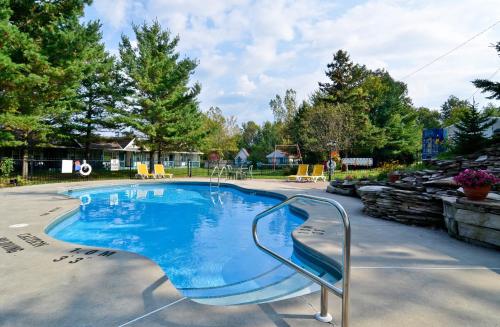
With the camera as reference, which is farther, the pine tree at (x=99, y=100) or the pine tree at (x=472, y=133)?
the pine tree at (x=99, y=100)

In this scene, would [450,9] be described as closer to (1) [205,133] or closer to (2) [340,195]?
(2) [340,195]

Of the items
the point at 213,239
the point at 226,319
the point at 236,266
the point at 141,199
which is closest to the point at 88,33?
the point at 141,199

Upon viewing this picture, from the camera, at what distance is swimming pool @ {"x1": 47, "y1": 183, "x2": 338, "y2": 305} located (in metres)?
3.67

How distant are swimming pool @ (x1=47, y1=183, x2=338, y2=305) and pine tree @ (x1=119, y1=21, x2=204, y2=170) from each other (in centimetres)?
913

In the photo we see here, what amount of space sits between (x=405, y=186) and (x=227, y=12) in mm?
9460

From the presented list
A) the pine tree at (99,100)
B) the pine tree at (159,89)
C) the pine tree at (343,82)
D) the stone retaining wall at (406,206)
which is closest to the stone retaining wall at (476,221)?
the stone retaining wall at (406,206)

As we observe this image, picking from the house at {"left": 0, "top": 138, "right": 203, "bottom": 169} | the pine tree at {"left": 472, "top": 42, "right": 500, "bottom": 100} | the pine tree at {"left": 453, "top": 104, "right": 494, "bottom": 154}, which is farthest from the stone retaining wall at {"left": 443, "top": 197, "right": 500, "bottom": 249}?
the house at {"left": 0, "top": 138, "right": 203, "bottom": 169}

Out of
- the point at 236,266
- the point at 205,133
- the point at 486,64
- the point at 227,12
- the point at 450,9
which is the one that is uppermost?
the point at 227,12

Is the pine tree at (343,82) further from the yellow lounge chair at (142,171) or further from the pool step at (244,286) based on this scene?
the pool step at (244,286)

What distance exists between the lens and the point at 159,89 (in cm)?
2012

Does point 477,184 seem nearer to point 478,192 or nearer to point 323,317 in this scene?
point 478,192

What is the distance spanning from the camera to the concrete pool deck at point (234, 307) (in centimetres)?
219

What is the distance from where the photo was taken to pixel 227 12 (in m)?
11.8

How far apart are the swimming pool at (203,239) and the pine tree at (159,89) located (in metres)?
9.13
